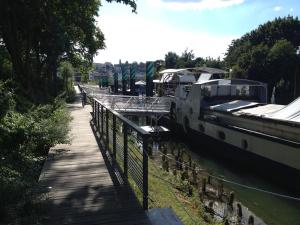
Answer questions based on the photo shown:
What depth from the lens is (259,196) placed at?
13.3m

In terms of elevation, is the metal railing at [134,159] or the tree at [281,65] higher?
the tree at [281,65]

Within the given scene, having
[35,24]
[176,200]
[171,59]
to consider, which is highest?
[171,59]

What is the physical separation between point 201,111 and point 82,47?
53.7 feet

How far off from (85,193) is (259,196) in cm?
780

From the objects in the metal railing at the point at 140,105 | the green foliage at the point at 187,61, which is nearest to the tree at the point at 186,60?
the green foliage at the point at 187,61

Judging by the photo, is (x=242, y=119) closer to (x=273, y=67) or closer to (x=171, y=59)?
(x=273, y=67)

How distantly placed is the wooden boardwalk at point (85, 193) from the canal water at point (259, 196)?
16.7 feet

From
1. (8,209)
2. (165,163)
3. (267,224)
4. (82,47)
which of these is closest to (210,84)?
(165,163)

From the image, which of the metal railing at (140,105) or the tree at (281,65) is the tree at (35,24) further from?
the tree at (281,65)

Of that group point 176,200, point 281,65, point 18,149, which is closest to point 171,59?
point 281,65

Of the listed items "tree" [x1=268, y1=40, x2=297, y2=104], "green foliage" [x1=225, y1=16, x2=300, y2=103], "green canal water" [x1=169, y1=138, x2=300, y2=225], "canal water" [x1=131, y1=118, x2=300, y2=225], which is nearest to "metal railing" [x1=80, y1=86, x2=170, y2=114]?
"canal water" [x1=131, y1=118, x2=300, y2=225]

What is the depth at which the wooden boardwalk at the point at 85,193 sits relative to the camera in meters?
6.03

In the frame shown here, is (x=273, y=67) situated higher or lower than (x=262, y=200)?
higher

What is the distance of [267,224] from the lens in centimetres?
1091
